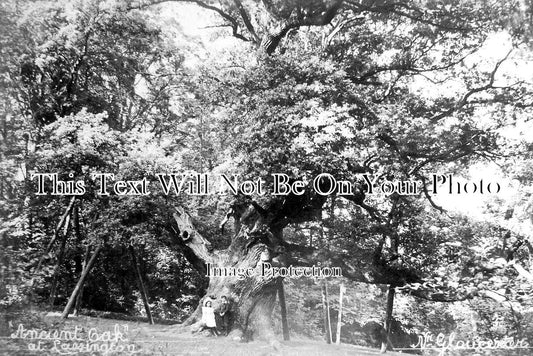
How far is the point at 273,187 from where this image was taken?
4711 millimetres

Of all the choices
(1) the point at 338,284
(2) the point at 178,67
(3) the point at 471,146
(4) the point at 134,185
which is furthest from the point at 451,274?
(2) the point at 178,67

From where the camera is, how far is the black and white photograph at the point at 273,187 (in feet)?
14.8

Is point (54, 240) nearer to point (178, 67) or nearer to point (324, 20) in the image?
point (178, 67)

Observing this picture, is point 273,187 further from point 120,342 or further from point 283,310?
point 120,342

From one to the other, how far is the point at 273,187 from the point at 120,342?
2754 mm

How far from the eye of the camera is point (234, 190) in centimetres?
467

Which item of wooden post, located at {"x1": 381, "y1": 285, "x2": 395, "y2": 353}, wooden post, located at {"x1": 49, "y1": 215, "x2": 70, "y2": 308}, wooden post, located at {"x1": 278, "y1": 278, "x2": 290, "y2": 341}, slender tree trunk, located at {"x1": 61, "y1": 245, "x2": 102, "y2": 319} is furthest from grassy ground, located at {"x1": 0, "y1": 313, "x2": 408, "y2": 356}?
wooden post, located at {"x1": 278, "y1": 278, "x2": 290, "y2": 341}

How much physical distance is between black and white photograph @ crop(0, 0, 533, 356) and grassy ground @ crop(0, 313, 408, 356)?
3 cm

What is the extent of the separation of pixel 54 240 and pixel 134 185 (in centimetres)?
144
